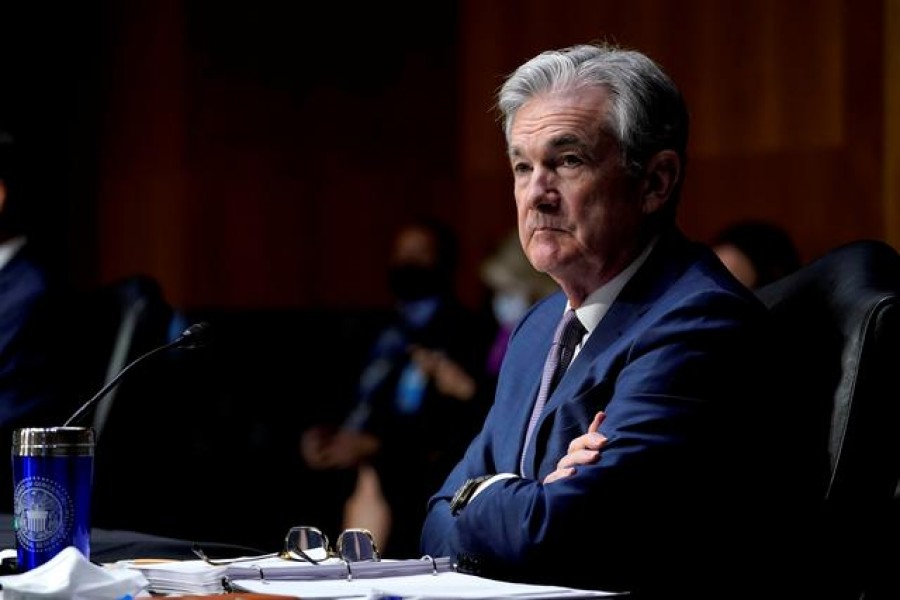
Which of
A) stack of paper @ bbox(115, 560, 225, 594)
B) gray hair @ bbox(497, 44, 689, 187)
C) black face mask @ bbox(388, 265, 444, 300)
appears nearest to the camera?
stack of paper @ bbox(115, 560, 225, 594)

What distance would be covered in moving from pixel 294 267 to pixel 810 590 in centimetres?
560

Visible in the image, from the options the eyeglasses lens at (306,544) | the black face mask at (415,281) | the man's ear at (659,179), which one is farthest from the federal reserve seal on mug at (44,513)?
the black face mask at (415,281)

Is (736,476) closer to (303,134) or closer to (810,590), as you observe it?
(810,590)

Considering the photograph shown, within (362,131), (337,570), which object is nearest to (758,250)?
(337,570)

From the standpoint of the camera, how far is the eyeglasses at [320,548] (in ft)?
5.64

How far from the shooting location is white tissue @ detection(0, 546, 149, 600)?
1.36 m

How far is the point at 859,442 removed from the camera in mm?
1795

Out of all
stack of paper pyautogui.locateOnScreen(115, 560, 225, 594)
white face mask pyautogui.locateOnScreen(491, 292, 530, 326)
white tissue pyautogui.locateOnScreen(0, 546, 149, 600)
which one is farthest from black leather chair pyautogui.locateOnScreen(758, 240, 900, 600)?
white face mask pyautogui.locateOnScreen(491, 292, 530, 326)

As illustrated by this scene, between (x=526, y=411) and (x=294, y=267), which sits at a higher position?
(x=526, y=411)

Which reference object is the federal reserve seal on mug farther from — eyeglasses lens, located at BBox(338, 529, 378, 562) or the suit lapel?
the suit lapel

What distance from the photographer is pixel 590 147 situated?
2104 mm

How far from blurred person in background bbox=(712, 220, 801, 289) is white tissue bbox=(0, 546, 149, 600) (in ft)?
9.86

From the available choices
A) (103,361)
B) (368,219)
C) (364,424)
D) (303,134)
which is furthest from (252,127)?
(103,361)

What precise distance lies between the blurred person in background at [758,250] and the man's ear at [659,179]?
2104 mm
